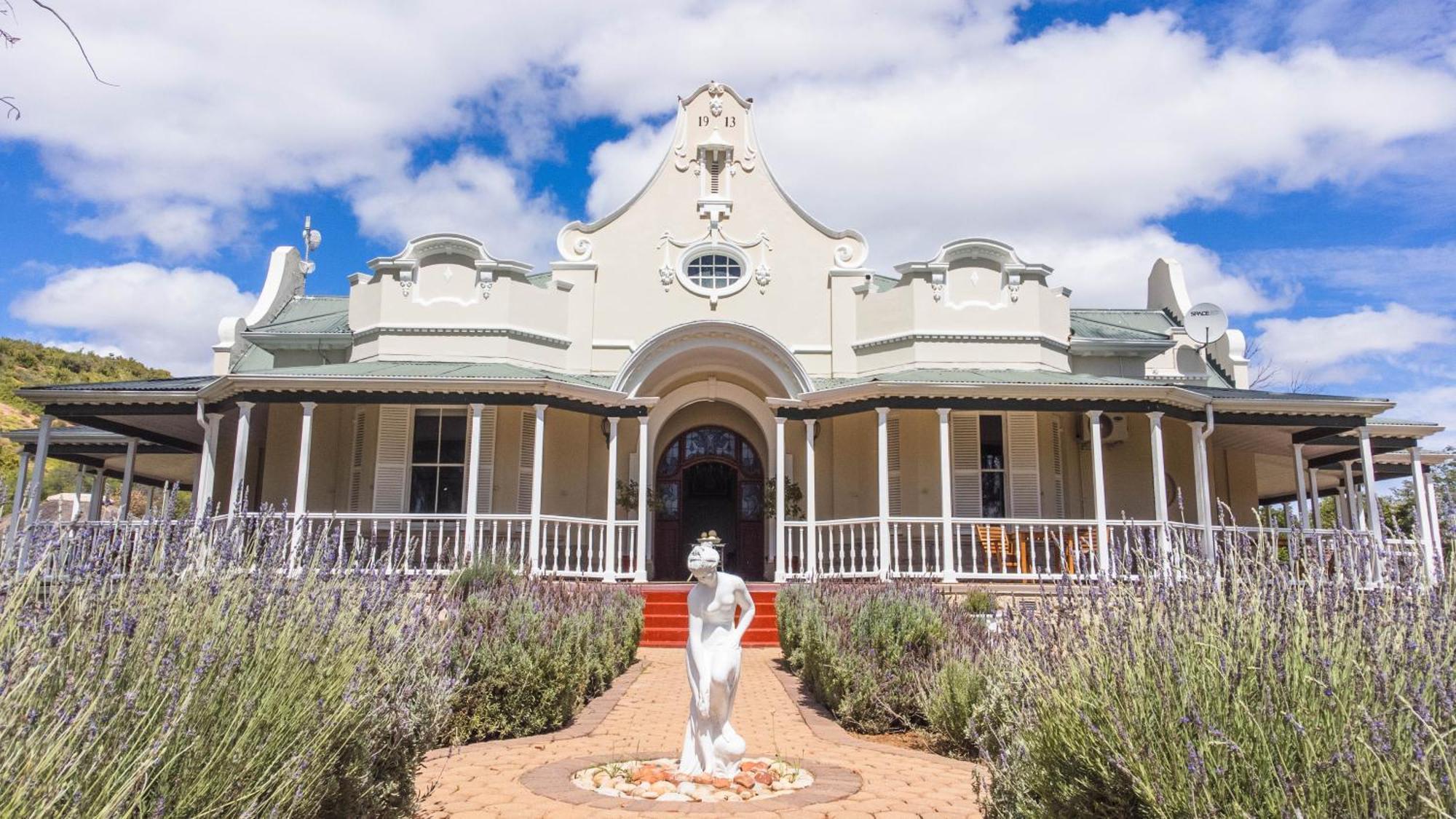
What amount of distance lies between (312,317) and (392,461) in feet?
15.7

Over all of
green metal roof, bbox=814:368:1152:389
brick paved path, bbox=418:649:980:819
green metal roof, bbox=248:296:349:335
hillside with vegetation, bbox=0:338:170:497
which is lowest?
brick paved path, bbox=418:649:980:819

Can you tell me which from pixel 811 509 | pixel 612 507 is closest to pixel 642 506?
pixel 612 507

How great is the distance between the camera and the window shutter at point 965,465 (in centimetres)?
1560

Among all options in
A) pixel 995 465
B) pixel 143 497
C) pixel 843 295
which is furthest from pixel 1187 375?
pixel 143 497

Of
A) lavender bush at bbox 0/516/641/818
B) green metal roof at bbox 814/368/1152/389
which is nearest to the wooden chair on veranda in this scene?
green metal roof at bbox 814/368/1152/389

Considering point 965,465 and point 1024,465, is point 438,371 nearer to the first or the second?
point 965,465

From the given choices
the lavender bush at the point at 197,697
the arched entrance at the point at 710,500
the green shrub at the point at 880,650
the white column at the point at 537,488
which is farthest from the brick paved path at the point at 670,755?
the arched entrance at the point at 710,500

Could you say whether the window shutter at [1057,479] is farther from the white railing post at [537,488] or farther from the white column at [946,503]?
the white railing post at [537,488]

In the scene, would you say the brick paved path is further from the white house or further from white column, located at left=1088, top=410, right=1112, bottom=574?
white column, located at left=1088, top=410, right=1112, bottom=574

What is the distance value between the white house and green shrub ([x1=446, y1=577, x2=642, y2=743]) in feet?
17.8

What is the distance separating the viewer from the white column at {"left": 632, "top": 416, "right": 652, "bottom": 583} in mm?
14641

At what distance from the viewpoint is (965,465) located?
1573 cm

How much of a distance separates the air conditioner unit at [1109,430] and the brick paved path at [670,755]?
27.0ft

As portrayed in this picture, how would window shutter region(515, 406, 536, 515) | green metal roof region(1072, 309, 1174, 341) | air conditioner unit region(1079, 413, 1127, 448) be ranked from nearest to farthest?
window shutter region(515, 406, 536, 515), air conditioner unit region(1079, 413, 1127, 448), green metal roof region(1072, 309, 1174, 341)
